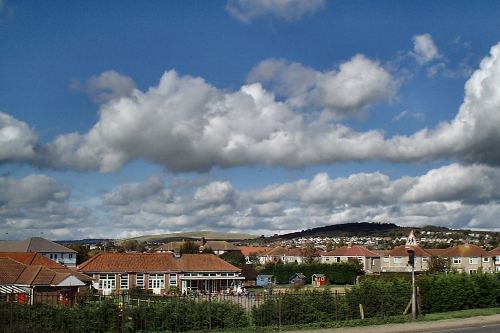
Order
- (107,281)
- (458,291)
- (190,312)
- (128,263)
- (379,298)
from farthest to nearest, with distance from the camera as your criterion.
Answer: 1. (128,263)
2. (107,281)
3. (458,291)
4. (379,298)
5. (190,312)

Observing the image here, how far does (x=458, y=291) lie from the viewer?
36.9 metres

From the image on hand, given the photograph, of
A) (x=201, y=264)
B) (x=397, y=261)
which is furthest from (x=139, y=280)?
(x=397, y=261)

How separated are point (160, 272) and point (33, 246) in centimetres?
3386

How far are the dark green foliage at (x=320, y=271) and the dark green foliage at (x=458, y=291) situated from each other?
192ft

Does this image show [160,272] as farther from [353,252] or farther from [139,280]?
[353,252]

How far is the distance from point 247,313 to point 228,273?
186ft

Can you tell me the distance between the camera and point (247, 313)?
27703 millimetres

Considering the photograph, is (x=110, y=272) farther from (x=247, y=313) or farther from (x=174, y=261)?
(x=247, y=313)

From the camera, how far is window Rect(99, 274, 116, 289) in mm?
76688

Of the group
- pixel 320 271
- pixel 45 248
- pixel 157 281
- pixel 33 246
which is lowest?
pixel 320 271

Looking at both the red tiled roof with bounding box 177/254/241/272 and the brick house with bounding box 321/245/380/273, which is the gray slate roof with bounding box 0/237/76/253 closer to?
the red tiled roof with bounding box 177/254/241/272

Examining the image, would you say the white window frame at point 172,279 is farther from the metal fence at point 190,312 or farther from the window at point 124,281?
the metal fence at point 190,312

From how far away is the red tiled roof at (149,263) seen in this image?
77500 millimetres

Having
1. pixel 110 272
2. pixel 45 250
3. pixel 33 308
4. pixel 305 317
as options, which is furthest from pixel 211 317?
pixel 45 250
